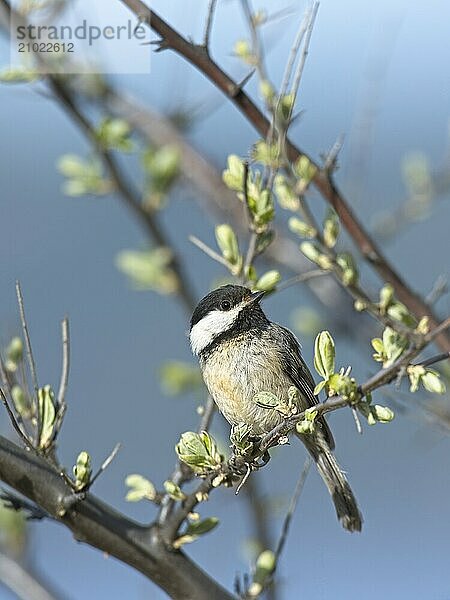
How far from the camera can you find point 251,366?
3.23m

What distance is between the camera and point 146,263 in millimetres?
3412

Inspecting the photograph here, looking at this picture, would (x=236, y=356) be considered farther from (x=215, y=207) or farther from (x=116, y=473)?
(x=116, y=473)

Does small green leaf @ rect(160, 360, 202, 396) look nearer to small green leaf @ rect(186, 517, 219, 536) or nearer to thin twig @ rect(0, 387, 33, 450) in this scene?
small green leaf @ rect(186, 517, 219, 536)

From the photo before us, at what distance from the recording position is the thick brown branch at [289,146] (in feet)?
7.57

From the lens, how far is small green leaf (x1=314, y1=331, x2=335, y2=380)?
1841 millimetres

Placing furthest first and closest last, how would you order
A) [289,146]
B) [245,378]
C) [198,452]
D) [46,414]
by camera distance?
[245,378]
[289,146]
[46,414]
[198,452]

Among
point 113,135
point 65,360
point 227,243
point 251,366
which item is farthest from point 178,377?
point 65,360

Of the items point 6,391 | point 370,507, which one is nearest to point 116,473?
point 370,507

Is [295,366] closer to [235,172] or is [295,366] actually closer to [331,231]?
[331,231]

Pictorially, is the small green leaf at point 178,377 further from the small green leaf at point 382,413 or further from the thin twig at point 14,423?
the small green leaf at point 382,413

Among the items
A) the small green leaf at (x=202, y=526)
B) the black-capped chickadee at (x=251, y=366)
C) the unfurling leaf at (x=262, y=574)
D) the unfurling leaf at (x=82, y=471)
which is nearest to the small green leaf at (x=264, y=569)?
the unfurling leaf at (x=262, y=574)

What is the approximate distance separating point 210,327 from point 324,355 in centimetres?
157

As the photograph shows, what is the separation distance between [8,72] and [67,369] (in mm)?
1137

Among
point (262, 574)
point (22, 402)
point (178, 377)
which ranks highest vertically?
point (22, 402)
